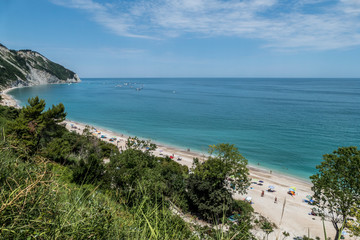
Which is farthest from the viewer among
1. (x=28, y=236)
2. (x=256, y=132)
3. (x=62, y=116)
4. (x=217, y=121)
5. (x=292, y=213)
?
(x=217, y=121)

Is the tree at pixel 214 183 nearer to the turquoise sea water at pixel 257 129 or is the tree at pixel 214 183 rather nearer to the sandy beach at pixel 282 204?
the sandy beach at pixel 282 204

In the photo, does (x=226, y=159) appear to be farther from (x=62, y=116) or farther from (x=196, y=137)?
(x=196, y=137)

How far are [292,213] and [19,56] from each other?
180m

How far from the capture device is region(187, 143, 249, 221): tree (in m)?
15.5

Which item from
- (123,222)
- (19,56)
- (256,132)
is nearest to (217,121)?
(256,132)

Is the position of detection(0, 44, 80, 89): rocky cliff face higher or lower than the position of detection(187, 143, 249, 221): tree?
higher

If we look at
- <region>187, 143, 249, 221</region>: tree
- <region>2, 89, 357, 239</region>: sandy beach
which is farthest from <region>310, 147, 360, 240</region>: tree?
<region>187, 143, 249, 221</region>: tree

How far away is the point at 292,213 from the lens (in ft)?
67.1

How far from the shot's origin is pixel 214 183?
15859mm

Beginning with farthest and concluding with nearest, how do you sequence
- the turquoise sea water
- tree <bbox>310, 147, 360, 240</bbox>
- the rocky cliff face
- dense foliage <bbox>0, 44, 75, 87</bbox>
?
1. the rocky cliff face
2. dense foliage <bbox>0, 44, 75, 87</bbox>
3. the turquoise sea water
4. tree <bbox>310, 147, 360, 240</bbox>

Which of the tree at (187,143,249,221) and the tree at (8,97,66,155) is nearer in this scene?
the tree at (187,143,249,221)

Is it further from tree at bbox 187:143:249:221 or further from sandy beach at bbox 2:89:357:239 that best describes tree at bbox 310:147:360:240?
tree at bbox 187:143:249:221

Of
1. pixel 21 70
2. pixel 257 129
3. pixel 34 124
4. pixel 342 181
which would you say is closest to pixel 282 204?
pixel 342 181

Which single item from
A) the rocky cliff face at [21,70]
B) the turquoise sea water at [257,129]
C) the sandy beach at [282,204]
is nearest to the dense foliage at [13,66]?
the rocky cliff face at [21,70]
